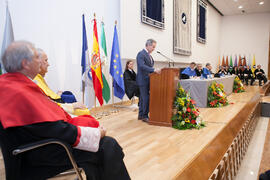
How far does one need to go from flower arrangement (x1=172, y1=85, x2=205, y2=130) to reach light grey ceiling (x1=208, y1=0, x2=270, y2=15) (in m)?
10.00

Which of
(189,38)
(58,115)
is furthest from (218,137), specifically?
(189,38)

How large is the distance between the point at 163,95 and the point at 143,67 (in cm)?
58

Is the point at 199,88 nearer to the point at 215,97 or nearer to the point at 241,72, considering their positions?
the point at 215,97

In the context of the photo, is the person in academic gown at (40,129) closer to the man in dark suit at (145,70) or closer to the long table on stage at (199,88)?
the man in dark suit at (145,70)

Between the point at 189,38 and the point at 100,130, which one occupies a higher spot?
the point at 189,38

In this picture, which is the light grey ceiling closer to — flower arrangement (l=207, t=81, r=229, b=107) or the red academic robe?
flower arrangement (l=207, t=81, r=229, b=107)

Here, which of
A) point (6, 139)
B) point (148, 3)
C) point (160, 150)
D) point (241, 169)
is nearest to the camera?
point (6, 139)

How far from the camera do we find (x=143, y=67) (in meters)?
3.76

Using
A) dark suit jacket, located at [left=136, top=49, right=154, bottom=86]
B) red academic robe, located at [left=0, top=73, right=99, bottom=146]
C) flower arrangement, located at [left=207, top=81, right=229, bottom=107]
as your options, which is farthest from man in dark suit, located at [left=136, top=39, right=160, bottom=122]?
red academic robe, located at [left=0, top=73, right=99, bottom=146]

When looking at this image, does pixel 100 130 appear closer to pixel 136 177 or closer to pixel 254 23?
pixel 136 177

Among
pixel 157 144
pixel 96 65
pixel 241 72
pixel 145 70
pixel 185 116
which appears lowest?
pixel 157 144

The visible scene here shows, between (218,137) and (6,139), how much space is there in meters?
1.67

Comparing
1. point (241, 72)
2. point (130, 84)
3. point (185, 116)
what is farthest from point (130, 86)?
point (241, 72)

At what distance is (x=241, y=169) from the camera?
2.94 meters
